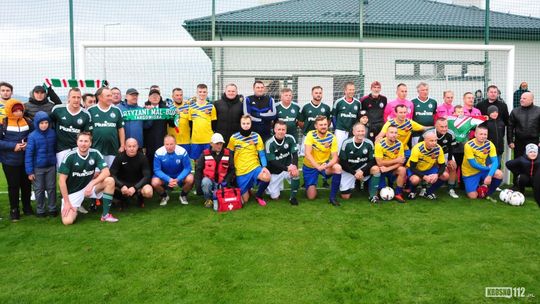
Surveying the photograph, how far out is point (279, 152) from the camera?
499 cm

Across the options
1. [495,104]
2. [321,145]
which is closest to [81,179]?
[321,145]

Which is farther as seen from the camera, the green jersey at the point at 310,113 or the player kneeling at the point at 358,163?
the green jersey at the point at 310,113

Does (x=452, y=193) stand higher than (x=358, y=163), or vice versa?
(x=358, y=163)

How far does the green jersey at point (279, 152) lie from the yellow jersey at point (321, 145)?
21 cm

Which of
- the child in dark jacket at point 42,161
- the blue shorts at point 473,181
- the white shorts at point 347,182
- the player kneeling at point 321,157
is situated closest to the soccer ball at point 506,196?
the blue shorts at point 473,181

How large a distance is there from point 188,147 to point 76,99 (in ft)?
5.36

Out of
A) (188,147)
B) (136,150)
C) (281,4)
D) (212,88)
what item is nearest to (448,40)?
(281,4)

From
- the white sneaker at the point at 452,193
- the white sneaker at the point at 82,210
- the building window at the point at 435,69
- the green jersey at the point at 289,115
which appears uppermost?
the building window at the point at 435,69

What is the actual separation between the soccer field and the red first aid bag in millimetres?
126

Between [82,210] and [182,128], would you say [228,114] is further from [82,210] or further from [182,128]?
[82,210]

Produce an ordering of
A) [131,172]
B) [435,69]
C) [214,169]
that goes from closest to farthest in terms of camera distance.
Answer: [131,172] → [214,169] → [435,69]

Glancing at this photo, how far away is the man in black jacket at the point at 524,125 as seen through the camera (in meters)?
5.39

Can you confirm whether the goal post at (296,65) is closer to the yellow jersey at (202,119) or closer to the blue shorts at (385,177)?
the yellow jersey at (202,119)

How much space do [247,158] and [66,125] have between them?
2.08m
